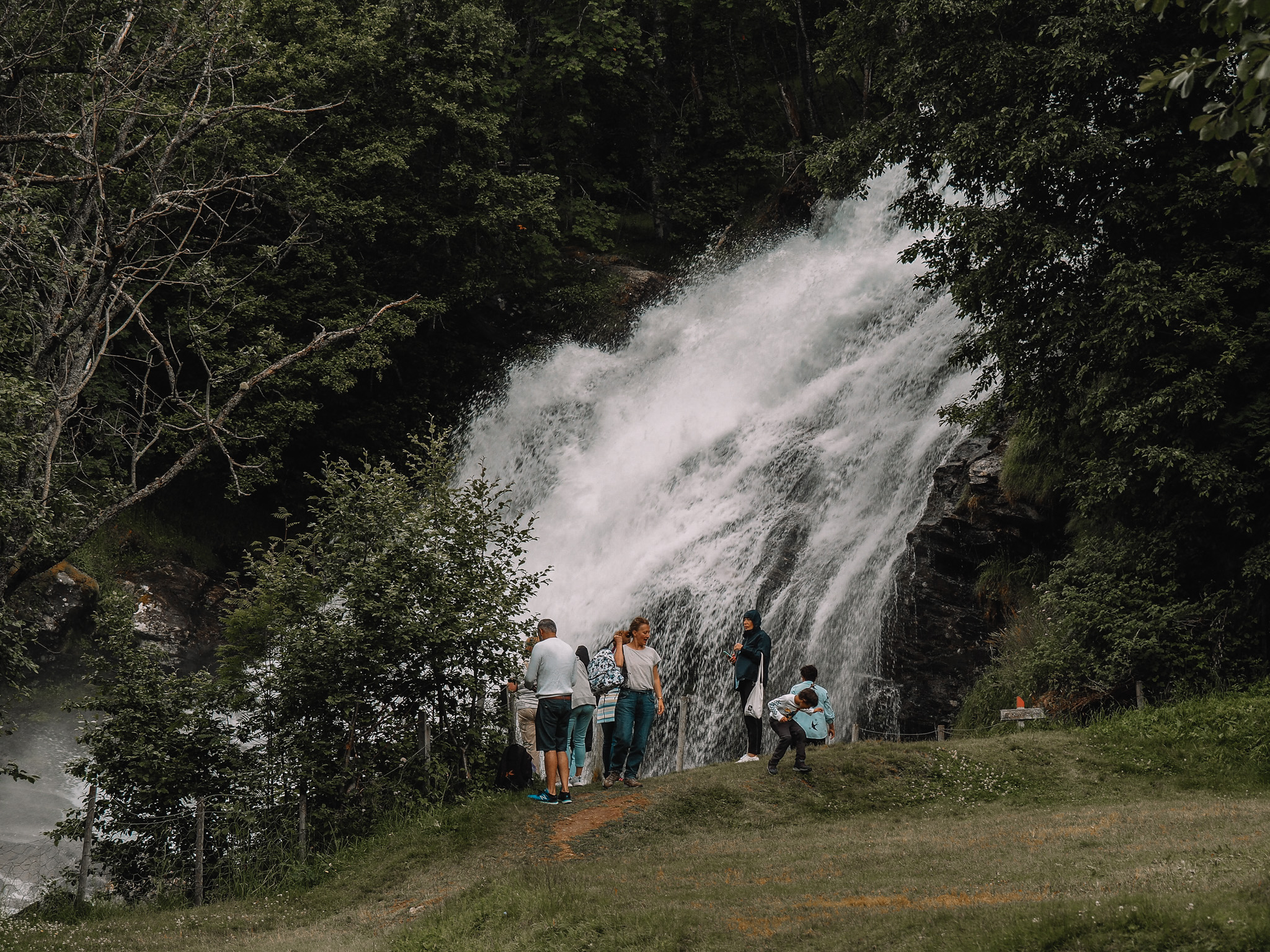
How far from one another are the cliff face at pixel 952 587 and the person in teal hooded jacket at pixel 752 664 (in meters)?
5.26

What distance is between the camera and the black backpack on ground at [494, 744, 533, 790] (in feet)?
40.6

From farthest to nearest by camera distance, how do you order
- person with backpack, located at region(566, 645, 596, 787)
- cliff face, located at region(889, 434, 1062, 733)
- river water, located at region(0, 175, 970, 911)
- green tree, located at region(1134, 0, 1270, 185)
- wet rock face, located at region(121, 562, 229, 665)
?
1. wet rock face, located at region(121, 562, 229, 665)
2. river water, located at region(0, 175, 970, 911)
3. cliff face, located at region(889, 434, 1062, 733)
4. person with backpack, located at region(566, 645, 596, 787)
5. green tree, located at region(1134, 0, 1270, 185)

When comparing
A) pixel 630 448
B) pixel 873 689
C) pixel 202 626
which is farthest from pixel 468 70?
pixel 873 689

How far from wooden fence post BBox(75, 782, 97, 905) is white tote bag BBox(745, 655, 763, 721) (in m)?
7.42

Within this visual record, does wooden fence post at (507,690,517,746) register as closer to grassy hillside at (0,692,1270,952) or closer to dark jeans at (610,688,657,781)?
grassy hillside at (0,692,1270,952)

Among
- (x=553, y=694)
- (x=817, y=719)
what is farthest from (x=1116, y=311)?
(x=553, y=694)

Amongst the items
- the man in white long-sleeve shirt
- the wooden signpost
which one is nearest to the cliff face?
the wooden signpost

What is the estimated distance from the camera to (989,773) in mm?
13070

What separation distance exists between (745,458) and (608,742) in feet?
38.7

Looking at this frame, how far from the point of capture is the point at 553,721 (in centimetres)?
1163

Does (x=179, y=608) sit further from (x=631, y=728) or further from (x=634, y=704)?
(x=634, y=704)

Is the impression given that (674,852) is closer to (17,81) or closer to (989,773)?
(989,773)

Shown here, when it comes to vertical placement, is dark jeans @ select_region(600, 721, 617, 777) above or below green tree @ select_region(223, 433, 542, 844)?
below

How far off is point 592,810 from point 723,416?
51.7ft
